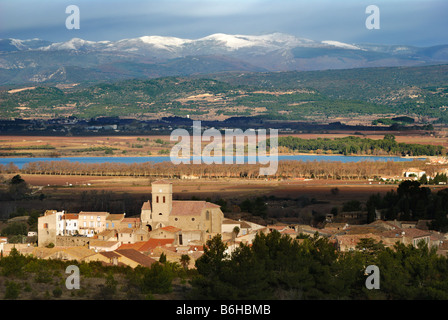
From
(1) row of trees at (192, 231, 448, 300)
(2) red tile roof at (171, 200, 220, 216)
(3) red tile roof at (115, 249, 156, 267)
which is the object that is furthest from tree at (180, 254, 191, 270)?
(2) red tile roof at (171, 200, 220, 216)

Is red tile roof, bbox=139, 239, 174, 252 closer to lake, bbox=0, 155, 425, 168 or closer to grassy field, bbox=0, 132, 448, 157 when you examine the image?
lake, bbox=0, 155, 425, 168

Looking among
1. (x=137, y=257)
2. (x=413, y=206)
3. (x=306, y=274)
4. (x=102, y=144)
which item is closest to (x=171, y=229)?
(x=137, y=257)

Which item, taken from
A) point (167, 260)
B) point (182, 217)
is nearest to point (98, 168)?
point (182, 217)

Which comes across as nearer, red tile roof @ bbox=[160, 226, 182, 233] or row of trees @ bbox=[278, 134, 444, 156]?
red tile roof @ bbox=[160, 226, 182, 233]

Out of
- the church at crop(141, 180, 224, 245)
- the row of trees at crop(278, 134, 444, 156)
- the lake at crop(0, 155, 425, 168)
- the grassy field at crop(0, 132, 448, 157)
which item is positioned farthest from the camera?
the row of trees at crop(278, 134, 444, 156)

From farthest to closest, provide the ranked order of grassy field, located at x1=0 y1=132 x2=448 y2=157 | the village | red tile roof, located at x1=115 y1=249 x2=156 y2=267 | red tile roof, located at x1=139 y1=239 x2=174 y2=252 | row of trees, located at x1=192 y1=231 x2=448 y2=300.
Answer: grassy field, located at x1=0 y1=132 x2=448 y2=157 → red tile roof, located at x1=139 y1=239 x2=174 y2=252 → the village → red tile roof, located at x1=115 y1=249 x2=156 y2=267 → row of trees, located at x1=192 y1=231 x2=448 y2=300
